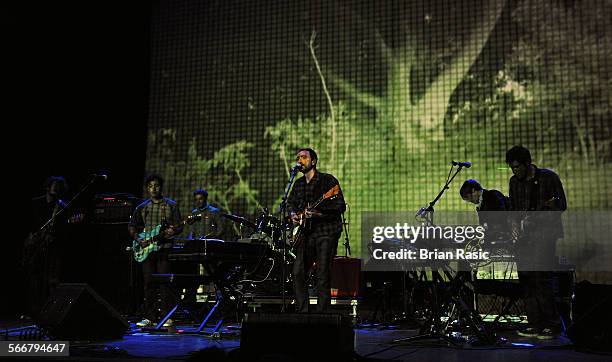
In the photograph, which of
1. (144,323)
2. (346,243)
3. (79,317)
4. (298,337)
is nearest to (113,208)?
(144,323)

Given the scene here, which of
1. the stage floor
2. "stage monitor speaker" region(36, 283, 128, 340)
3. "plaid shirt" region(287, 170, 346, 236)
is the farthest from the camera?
"plaid shirt" region(287, 170, 346, 236)

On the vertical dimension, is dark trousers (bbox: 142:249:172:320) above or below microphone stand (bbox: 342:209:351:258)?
below

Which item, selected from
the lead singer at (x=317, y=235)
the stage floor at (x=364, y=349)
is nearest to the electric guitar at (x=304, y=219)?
the lead singer at (x=317, y=235)

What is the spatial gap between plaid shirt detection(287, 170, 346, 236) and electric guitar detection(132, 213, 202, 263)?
117 centimetres

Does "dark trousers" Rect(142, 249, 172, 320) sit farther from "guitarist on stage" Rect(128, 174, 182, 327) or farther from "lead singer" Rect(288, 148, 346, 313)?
"lead singer" Rect(288, 148, 346, 313)

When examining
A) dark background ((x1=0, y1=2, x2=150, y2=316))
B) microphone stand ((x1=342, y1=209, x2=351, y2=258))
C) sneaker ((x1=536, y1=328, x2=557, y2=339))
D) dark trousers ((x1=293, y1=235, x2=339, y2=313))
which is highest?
dark background ((x1=0, y1=2, x2=150, y2=316))

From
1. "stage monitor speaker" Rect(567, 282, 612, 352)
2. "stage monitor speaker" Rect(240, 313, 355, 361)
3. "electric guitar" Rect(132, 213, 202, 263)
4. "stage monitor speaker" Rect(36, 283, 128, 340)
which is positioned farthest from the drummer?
"stage monitor speaker" Rect(567, 282, 612, 352)

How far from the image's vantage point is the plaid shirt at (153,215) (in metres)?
5.85

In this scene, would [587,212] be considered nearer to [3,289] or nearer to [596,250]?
[596,250]

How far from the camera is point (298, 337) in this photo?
3.13m

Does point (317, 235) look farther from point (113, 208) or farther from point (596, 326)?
point (113, 208)

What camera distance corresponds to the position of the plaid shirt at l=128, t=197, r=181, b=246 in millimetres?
5852

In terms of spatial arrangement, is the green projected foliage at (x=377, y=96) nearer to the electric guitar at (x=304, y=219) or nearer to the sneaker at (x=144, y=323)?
the sneaker at (x=144, y=323)

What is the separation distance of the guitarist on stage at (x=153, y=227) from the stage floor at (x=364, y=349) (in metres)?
0.99
